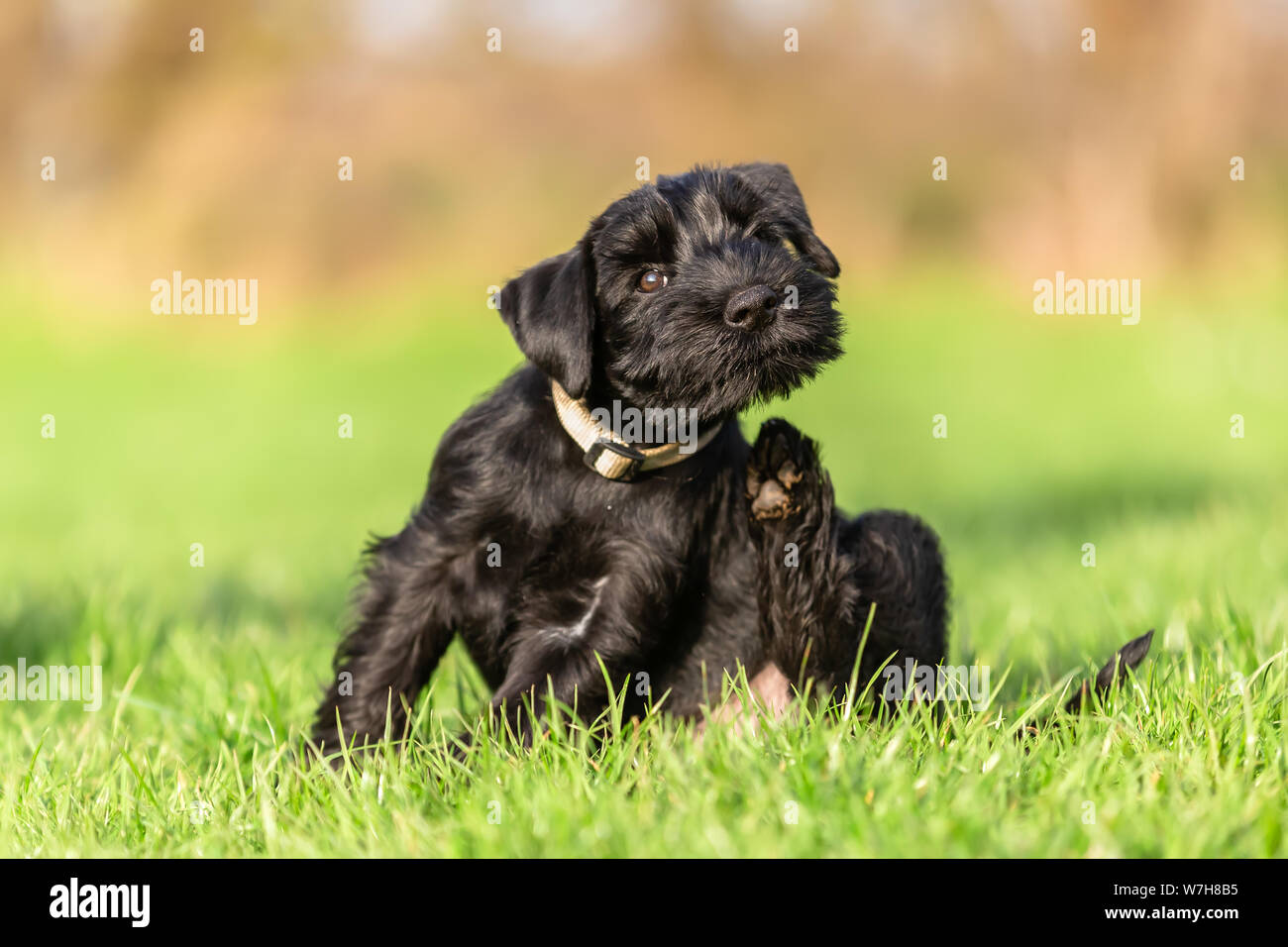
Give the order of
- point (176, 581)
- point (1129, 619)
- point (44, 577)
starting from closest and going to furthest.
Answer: point (1129, 619)
point (44, 577)
point (176, 581)

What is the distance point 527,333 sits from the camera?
11.2 feet

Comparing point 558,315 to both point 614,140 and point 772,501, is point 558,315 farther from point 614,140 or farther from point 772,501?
point 614,140

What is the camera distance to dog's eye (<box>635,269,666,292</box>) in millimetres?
3637

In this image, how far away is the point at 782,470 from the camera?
364 cm

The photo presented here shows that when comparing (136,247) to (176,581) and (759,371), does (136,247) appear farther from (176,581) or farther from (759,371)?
(759,371)

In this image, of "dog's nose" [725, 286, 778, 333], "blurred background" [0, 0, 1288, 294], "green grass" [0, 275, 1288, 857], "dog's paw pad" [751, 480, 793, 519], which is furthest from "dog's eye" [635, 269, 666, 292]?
"blurred background" [0, 0, 1288, 294]

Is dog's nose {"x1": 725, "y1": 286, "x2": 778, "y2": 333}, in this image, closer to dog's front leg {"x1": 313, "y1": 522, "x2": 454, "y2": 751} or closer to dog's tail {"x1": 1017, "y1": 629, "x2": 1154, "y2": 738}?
dog's front leg {"x1": 313, "y1": 522, "x2": 454, "y2": 751}

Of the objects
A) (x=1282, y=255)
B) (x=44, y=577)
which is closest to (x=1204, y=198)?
(x=1282, y=255)

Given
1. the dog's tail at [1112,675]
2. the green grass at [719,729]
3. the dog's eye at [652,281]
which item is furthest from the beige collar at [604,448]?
the dog's tail at [1112,675]

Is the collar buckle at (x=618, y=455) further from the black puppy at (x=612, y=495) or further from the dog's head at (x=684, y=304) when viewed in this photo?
the dog's head at (x=684, y=304)

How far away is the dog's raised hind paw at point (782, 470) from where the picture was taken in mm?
3627

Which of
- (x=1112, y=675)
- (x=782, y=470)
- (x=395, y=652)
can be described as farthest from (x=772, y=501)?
(x=395, y=652)

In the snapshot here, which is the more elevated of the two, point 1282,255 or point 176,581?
point 1282,255

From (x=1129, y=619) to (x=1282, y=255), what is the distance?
1586 centimetres
